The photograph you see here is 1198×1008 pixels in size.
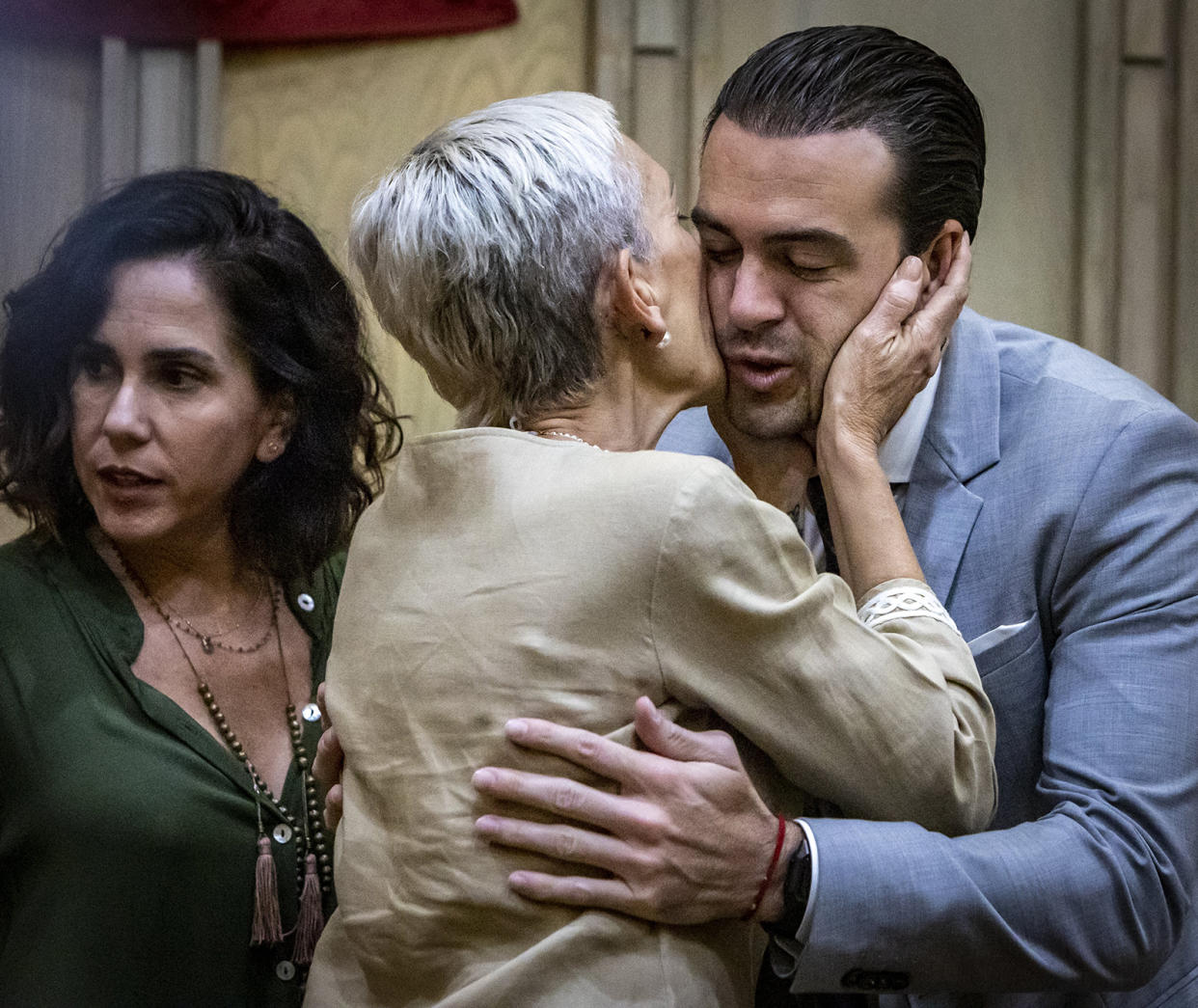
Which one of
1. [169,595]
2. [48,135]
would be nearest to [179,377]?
[169,595]

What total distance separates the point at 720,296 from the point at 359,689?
0.78 metres

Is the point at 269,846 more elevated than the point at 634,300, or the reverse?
the point at 634,300

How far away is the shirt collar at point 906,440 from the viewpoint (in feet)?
6.42

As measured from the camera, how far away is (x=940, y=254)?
2.04 m

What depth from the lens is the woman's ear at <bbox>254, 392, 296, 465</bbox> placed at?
2.12m

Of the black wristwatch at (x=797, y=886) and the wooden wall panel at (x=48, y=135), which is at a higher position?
the wooden wall panel at (x=48, y=135)

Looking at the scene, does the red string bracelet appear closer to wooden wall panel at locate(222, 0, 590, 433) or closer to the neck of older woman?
the neck of older woman

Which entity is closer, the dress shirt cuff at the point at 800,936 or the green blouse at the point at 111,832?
the dress shirt cuff at the point at 800,936

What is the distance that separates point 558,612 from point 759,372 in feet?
2.33

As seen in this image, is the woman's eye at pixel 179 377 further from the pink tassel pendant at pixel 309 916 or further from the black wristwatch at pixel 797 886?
the black wristwatch at pixel 797 886

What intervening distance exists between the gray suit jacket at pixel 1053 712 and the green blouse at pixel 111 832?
30.6 inches

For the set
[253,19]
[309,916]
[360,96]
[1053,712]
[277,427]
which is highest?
[253,19]

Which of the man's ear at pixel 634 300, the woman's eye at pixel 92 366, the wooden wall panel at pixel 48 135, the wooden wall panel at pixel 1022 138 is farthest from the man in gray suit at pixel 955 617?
the wooden wall panel at pixel 48 135

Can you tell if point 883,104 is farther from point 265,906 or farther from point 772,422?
point 265,906
